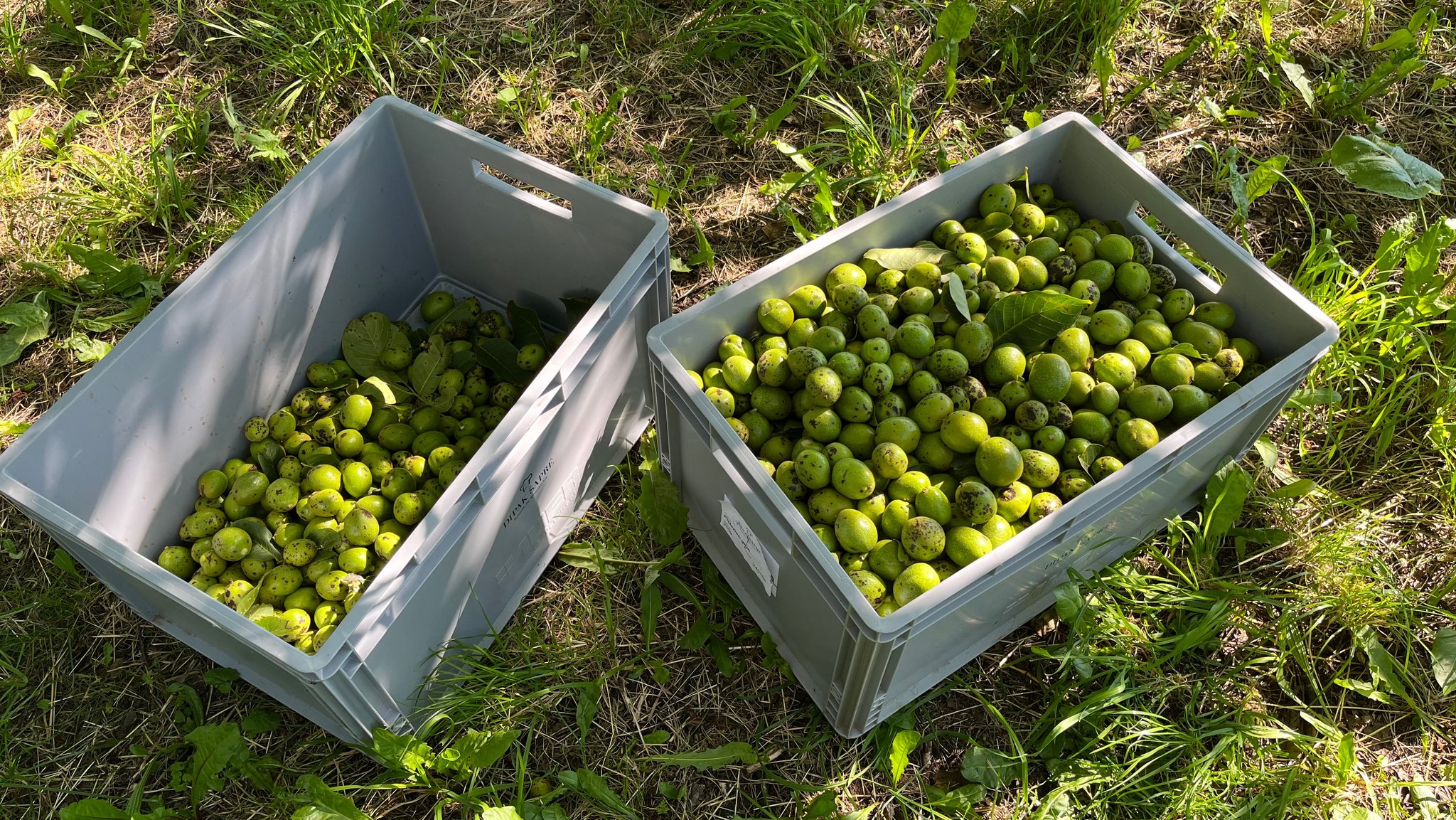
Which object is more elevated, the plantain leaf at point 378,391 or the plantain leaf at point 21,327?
the plantain leaf at point 378,391

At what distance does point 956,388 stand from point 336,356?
1.92m

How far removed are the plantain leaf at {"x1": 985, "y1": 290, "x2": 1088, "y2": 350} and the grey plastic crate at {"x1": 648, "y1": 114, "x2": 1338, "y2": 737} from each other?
39 cm

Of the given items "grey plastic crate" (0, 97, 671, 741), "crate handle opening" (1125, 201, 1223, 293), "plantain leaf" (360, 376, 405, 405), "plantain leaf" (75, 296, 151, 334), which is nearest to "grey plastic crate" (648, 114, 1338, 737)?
"crate handle opening" (1125, 201, 1223, 293)

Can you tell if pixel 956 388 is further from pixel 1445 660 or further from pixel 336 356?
pixel 336 356

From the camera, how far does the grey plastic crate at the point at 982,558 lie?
6.66 ft

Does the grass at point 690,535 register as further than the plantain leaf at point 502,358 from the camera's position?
No

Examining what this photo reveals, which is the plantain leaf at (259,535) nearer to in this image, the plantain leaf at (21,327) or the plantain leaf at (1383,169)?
the plantain leaf at (21,327)

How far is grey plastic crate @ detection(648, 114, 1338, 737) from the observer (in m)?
2.03

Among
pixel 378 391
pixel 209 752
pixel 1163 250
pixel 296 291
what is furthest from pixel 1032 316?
pixel 209 752

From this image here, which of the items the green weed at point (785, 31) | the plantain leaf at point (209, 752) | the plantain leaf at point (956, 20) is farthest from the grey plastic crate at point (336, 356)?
the plantain leaf at point (956, 20)

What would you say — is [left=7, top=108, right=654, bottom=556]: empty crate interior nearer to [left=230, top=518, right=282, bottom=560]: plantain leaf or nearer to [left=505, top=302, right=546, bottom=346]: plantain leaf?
[left=505, top=302, right=546, bottom=346]: plantain leaf

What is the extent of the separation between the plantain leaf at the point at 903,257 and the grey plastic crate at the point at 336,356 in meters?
0.59

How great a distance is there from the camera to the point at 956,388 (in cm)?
239

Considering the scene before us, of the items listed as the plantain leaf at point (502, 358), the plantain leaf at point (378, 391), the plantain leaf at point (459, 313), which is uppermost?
the plantain leaf at point (502, 358)
